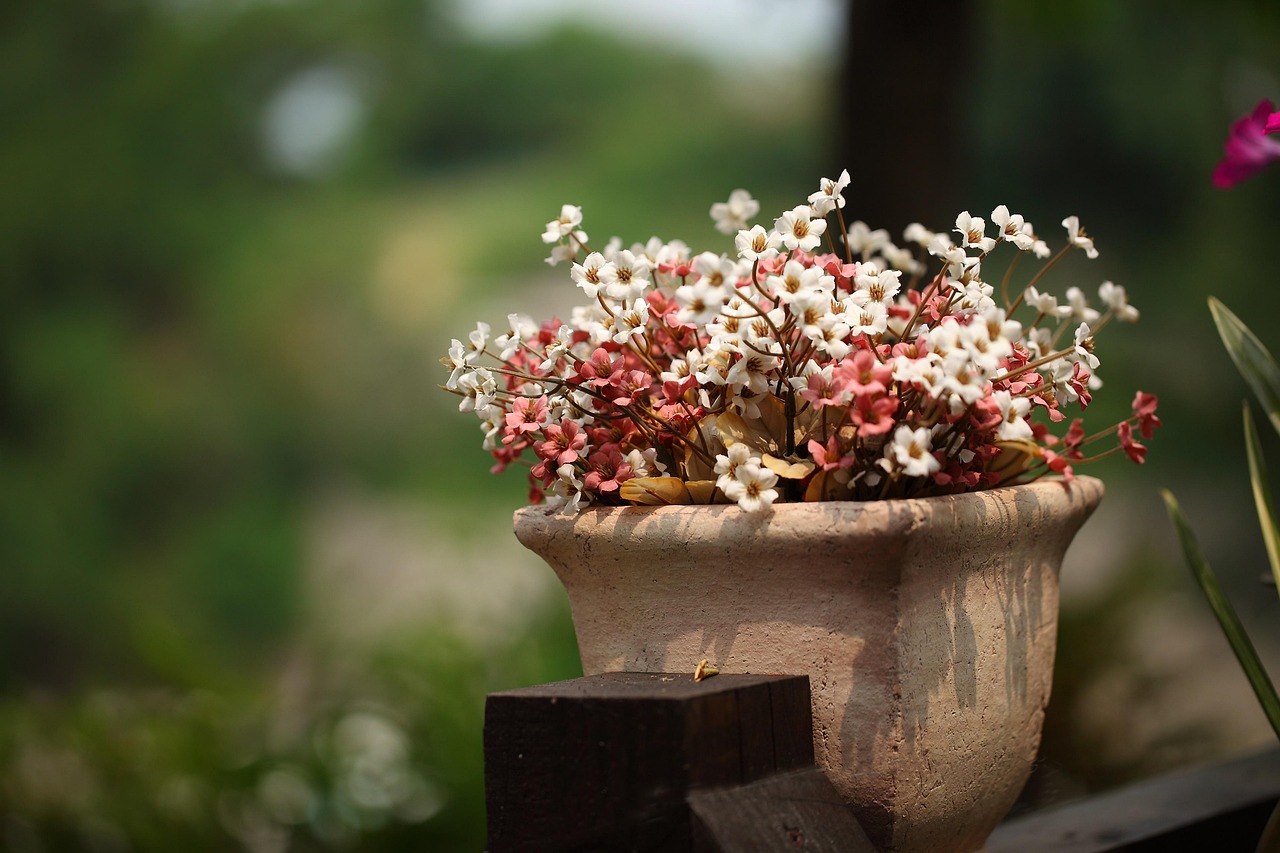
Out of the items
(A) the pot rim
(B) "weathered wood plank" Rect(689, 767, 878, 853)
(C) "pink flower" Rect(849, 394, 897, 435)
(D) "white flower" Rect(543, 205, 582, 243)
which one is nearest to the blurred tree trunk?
(A) the pot rim

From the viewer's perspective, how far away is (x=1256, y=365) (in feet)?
3.49

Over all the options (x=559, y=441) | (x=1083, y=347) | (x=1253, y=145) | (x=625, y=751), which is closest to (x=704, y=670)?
(x=625, y=751)

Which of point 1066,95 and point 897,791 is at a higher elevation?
point 1066,95

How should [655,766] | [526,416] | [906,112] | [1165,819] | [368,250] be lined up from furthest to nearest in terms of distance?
1. [368,250]
2. [906,112]
3. [1165,819]
4. [526,416]
5. [655,766]

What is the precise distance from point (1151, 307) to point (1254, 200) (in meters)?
0.75

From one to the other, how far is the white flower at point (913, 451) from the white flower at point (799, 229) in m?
0.18

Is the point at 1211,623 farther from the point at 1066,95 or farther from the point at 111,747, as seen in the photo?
the point at 111,747

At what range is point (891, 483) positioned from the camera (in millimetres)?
906

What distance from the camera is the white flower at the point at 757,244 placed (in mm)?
878

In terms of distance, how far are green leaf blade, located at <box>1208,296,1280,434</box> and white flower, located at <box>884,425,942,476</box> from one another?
428 millimetres

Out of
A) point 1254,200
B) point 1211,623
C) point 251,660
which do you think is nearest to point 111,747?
point 251,660

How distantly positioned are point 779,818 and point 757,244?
449mm

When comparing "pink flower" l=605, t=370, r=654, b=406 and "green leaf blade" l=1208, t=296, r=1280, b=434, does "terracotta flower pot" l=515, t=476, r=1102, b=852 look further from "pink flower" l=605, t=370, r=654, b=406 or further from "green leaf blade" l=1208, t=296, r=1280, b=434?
"green leaf blade" l=1208, t=296, r=1280, b=434

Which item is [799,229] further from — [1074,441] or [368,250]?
[368,250]
